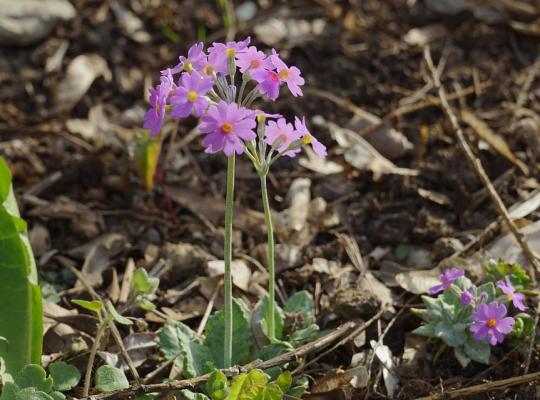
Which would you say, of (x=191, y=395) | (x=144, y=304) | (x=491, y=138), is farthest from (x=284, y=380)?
(x=491, y=138)

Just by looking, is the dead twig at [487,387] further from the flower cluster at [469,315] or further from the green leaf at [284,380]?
the green leaf at [284,380]

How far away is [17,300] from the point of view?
264 centimetres

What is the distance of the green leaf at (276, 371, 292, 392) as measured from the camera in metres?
2.53

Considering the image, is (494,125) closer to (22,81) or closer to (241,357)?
(241,357)

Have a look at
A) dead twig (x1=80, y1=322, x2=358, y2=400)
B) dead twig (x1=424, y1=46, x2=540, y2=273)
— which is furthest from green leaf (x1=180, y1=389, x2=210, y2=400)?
dead twig (x1=424, y1=46, x2=540, y2=273)

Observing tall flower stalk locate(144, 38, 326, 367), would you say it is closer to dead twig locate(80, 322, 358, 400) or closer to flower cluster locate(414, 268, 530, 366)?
dead twig locate(80, 322, 358, 400)

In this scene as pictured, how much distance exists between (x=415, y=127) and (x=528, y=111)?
58 centimetres

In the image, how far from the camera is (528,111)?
13.0ft

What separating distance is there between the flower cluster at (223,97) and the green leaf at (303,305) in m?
0.74

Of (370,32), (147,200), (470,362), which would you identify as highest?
(370,32)

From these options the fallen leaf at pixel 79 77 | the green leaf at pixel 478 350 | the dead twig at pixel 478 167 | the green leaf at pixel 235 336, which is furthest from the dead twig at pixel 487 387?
the fallen leaf at pixel 79 77

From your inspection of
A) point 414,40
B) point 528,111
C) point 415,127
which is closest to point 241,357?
point 415,127

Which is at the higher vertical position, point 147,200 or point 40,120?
point 40,120

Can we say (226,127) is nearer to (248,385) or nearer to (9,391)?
(248,385)
